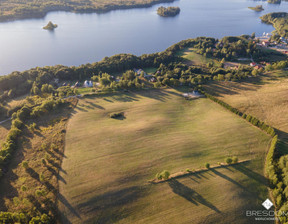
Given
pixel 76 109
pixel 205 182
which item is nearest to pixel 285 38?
pixel 205 182

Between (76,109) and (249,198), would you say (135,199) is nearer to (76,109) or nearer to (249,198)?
(249,198)

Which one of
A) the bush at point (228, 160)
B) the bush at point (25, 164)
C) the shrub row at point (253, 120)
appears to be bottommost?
the bush at point (25, 164)

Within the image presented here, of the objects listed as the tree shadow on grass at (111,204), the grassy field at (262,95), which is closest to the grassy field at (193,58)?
the grassy field at (262,95)

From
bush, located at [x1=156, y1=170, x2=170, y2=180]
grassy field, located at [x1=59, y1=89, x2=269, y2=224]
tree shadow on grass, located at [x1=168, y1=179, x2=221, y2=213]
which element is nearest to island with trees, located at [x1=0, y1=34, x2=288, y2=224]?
bush, located at [x1=156, y1=170, x2=170, y2=180]

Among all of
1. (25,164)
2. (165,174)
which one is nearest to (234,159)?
(165,174)

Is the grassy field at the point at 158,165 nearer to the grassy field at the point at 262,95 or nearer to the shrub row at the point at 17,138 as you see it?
the shrub row at the point at 17,138

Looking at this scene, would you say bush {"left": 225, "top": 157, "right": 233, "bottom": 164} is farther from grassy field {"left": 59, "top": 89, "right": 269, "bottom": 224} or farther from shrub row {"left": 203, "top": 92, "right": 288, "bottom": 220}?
shrub row {"left": 203, "top": 92, "right": 288, "bottom": 220}
